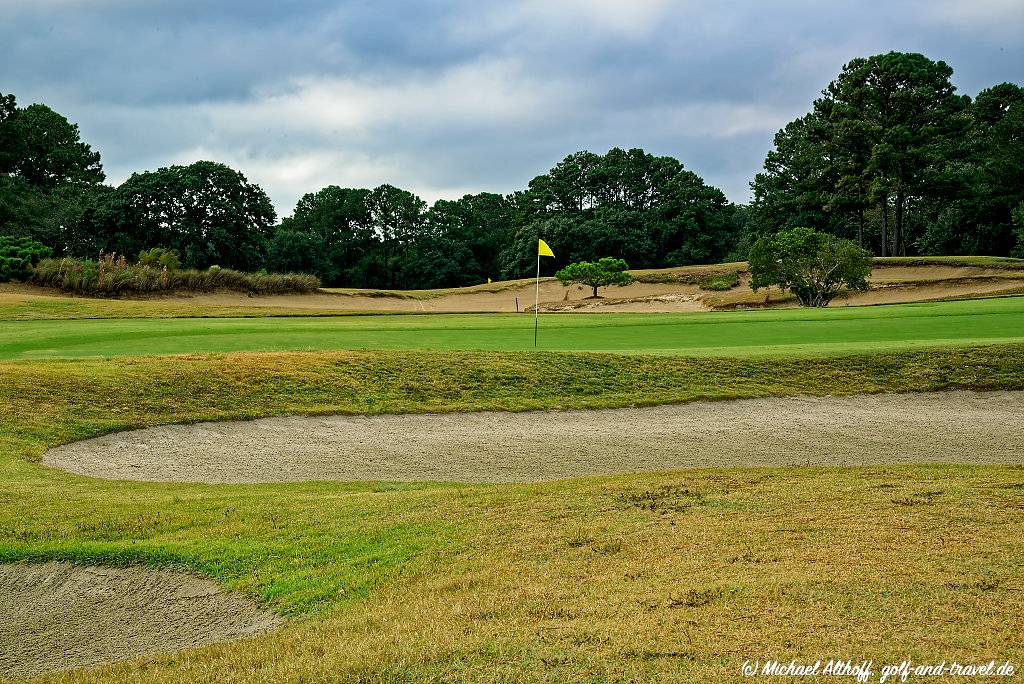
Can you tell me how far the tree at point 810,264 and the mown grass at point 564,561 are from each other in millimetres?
33799

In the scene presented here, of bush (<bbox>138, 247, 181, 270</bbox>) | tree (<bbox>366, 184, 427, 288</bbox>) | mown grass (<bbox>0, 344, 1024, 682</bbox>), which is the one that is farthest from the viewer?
tree (<bbox>366, 184, 427, 288</bbox>)

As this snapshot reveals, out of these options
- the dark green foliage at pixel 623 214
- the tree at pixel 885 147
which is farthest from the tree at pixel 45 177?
the tree at pixel 885 147

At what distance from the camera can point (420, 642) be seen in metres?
3.98

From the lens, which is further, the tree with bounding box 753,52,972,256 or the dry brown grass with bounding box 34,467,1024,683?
the tree with bounding box 753,52,972,256

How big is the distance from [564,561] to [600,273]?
146 ft

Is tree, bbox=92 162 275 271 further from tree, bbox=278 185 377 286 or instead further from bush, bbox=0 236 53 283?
bush, bbox=0 236 53 283

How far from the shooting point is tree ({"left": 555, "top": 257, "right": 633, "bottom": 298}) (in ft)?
161

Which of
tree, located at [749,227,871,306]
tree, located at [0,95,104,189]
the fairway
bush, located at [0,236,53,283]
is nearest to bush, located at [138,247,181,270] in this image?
bush, located at [0,236,53,283]

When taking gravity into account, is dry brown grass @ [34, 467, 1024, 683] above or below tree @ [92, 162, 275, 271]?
below

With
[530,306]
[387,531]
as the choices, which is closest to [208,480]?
[387,531]

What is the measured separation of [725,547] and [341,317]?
26.0 m

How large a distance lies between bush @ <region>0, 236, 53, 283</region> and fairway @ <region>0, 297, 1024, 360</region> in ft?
47.0

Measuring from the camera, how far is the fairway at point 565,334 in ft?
57.9

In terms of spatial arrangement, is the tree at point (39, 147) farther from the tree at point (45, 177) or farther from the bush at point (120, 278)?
the bush at point (120, 278)
